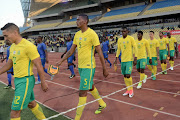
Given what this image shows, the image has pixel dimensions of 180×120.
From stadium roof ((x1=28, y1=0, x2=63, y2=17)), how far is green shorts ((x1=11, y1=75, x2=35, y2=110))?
5532 centimetres

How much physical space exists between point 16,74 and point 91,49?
1.54m

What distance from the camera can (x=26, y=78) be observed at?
8.91 ft

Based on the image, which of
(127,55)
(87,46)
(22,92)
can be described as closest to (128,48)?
(127,55)

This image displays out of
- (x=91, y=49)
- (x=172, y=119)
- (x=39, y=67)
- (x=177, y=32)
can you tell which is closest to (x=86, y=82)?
(x=91, y=49)

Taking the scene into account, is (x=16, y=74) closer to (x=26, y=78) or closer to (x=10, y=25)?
(x=26, y=78)

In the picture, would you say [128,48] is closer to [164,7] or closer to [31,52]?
[31,52]

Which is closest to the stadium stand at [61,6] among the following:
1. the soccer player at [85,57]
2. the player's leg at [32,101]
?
the soccer player at [85,57]

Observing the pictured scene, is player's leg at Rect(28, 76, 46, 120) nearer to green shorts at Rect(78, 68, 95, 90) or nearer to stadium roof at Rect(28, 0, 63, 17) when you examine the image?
green shorts at Rect(78, 68, 95, 90)

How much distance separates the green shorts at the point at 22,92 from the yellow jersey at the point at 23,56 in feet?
0.30

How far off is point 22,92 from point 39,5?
188ft

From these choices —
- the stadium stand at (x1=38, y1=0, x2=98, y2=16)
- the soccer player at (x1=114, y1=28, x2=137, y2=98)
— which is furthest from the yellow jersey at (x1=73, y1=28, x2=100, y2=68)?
the stadium stand at (x1=38, y1=0, x2=98, y2=16)

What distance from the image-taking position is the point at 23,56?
2664 millimetres

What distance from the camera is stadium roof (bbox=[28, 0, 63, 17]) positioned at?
5362 cm

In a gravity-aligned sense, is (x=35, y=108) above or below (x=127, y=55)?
below
